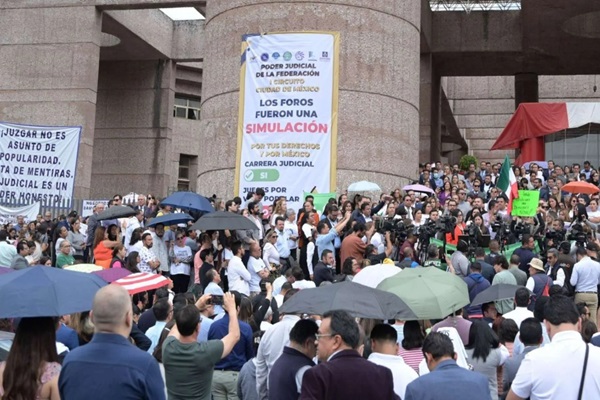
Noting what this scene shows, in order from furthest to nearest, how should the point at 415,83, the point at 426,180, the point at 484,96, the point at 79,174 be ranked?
the point at 484,96 → the point at 79,174 → the point at 415,83 → the point at 426,180

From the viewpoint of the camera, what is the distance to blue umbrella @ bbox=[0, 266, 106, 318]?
480cm

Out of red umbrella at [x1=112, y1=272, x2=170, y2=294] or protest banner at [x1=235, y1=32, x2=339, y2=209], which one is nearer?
red umbrella at [x1=112, y1=272, x2=170, y2=294]

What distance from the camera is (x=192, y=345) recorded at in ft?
18.4

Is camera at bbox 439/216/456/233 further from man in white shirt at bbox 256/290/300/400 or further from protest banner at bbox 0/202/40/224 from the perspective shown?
protest banner at bbox 0/202/40/224

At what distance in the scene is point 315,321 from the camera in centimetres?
574

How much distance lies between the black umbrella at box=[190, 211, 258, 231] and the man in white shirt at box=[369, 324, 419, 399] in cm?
789

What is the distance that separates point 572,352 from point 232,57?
18314mm

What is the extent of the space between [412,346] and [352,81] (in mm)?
15613

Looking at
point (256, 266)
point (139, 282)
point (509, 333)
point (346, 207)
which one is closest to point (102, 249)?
point (256, 266)

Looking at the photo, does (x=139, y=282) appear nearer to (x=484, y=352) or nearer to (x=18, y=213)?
(x=484, y=352)

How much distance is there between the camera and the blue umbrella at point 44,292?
15.8ft

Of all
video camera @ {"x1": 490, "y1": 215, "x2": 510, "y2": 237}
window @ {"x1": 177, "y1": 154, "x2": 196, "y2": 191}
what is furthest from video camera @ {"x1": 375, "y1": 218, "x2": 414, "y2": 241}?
window @ {"x1": 177, "y1": 154, "x2": 196, "y2": 191}

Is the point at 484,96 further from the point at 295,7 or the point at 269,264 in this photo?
the point at 269,264

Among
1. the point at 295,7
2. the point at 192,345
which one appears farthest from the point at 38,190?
the point at 192,345
